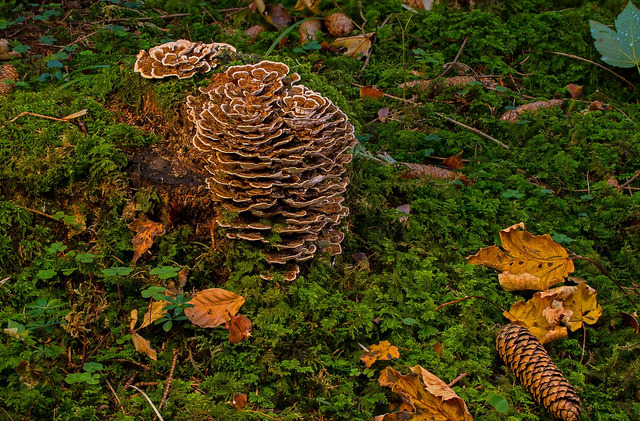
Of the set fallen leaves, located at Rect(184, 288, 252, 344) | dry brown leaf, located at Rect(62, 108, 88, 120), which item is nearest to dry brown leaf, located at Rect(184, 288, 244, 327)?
fallen leaves, located at Rect(184, 288, 252, 344)

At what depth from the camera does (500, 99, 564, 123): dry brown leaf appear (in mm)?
6500

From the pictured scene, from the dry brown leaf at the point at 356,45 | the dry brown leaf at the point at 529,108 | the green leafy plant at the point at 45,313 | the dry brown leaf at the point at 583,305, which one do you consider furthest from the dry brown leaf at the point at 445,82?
the green leafy plant at the point at 45,313

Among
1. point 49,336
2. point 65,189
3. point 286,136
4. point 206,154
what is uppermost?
point 286,136

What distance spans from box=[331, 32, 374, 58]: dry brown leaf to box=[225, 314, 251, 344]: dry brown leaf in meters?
4.74

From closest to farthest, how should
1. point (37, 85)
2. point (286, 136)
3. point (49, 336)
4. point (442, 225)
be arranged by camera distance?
point (49, 336) < point (286, 136) < point (442, 225) < point (37, 85)

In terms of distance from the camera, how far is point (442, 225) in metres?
4.86

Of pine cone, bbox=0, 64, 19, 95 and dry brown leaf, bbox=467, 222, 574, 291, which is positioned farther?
pine cone, bbox=0, 64, 19, 95

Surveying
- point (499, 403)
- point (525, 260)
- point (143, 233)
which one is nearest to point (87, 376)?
point (143, 233)

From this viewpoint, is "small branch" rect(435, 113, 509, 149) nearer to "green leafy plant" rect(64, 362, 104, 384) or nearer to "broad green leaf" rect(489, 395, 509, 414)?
"broad green leaf" rect(489, 395, 509, 414)

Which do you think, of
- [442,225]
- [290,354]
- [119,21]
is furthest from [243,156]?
[119,21]

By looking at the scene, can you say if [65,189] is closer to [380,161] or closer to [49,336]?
[49,336]

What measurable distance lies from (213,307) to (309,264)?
2.76 ft

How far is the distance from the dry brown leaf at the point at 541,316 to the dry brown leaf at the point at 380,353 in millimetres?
973

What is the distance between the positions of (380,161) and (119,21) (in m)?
4.67
